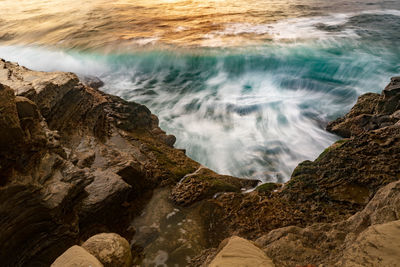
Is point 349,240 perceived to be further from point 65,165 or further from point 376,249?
point 65,165

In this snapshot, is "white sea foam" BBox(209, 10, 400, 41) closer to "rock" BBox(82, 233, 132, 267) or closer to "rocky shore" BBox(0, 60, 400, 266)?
"rocky shore" BBox(0, 60, 400, 266)

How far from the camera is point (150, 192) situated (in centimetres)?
558

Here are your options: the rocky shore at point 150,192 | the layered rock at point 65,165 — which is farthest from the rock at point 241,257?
the layered rock at point 65,165

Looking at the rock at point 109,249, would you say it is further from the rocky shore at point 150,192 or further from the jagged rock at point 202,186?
the jagged rock at point 202,186

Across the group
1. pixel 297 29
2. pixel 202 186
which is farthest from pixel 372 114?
pixel 297 29

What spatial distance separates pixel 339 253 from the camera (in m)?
2.72

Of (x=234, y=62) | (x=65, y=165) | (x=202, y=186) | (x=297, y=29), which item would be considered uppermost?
(x=297, y=29)

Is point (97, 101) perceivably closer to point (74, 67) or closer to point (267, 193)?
point (267, 193)

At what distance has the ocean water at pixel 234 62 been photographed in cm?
965

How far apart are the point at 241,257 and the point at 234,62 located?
13.8m

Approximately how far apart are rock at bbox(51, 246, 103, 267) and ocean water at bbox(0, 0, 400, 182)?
17.7ft

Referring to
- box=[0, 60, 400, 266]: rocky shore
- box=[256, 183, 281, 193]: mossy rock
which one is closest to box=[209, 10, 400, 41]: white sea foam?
→ box=[0, 60, 400, 266]: rocky shore

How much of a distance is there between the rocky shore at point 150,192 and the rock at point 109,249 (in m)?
0.05

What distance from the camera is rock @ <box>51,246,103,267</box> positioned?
110 inches
